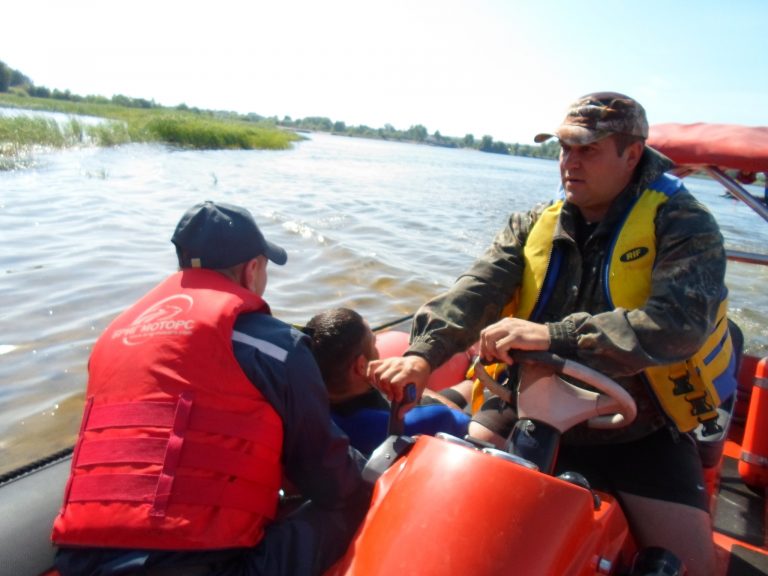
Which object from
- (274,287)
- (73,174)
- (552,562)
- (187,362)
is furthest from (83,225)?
(552,562)

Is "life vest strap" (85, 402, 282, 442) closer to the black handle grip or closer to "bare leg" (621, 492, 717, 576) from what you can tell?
the black handle grip

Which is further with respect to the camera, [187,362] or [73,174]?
[73,174]

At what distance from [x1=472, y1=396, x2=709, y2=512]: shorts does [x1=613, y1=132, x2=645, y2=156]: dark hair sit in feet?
2.77

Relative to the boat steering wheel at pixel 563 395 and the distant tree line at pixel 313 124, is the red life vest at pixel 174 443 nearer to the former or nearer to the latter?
the boat steering wheel at pixel 563 395

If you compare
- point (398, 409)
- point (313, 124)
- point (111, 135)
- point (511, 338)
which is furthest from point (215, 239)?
point (313, 124)

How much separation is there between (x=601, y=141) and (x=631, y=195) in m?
0.20

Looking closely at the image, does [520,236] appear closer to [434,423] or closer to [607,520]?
[434,423]

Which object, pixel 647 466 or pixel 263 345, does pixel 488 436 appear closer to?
pixel 647 466

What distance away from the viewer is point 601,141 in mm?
2000

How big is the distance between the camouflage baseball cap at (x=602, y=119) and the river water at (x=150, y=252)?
3164mm

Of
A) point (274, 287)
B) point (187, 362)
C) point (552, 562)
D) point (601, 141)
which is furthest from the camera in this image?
point (274, 287)

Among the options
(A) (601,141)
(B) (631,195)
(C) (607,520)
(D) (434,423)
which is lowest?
(D) (434,423)

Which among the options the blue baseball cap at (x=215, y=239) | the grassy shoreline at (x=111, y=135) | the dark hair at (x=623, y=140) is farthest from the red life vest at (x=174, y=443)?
the grassy shoreline at (x=111, y=135)

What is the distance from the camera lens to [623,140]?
202cm
